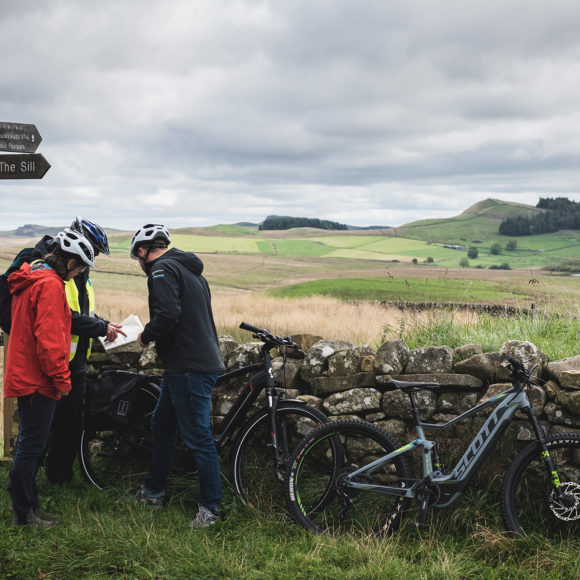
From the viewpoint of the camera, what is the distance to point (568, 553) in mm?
4324

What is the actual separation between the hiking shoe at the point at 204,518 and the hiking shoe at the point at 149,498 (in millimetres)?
571

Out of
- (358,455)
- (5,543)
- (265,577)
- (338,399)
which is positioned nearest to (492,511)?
(358,455)

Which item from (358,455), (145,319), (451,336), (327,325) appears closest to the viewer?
(358,455)

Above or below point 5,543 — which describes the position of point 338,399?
above

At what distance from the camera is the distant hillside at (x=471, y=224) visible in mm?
104000

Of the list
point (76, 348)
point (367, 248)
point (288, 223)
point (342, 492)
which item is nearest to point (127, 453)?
point (76, 348)

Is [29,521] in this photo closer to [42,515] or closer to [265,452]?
[42,515]

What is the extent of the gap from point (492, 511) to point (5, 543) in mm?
3948

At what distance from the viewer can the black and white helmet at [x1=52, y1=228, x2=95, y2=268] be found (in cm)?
485

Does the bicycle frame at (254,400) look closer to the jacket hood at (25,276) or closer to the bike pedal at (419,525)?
the bike pedal at (419,525)

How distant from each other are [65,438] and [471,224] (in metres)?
129

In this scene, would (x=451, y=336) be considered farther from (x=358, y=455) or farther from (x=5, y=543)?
(x=5, y=543)

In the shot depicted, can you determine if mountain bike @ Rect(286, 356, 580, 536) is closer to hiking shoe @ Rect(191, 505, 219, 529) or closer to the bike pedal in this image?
the bike pedal

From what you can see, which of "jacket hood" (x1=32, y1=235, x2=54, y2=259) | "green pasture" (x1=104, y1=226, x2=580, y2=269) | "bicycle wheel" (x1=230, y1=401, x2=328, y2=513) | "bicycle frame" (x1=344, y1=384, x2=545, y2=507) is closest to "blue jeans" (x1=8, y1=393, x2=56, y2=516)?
"jacket hood" (x1=32, y1=235, x2=54, y2=259)
